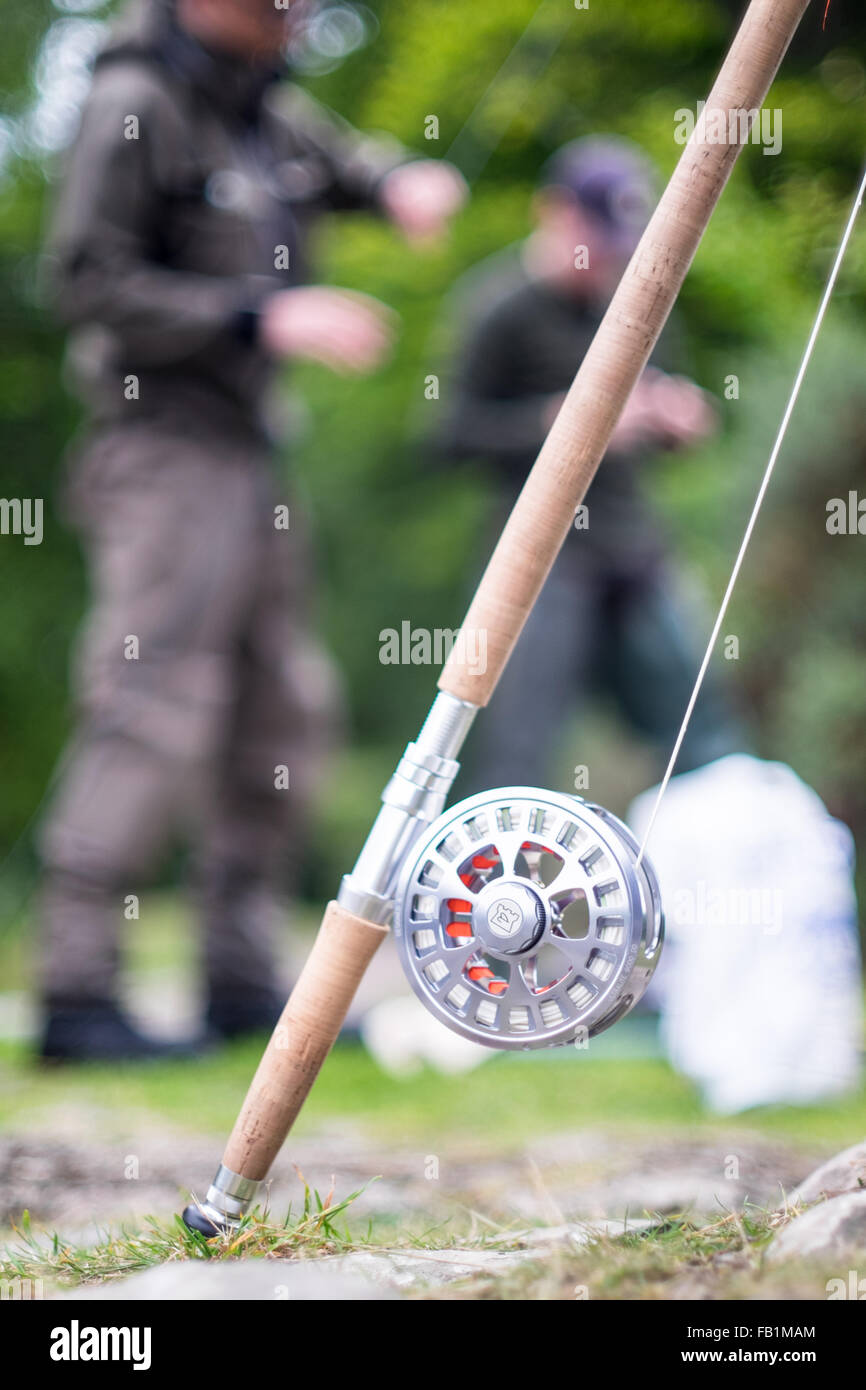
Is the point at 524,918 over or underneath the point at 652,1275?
over

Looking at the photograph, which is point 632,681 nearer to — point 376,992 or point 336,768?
point 376,992

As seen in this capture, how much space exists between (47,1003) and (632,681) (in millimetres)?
1310

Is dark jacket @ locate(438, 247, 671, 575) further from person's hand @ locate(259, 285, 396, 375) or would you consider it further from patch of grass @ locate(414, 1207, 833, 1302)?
patch of grass @ locate(414, 1207, 833, 1302)

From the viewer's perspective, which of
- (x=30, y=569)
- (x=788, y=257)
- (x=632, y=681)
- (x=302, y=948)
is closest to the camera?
(x=788, y=257)

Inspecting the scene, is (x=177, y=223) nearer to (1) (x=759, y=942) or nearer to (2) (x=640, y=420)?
(2) (x=640, y=420)

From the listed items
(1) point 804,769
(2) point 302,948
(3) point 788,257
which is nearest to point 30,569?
(2) point 302,948

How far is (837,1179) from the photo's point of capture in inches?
44.9

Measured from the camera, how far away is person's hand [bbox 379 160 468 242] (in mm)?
2193

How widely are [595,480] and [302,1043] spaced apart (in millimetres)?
1957

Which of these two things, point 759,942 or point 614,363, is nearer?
point 614,363

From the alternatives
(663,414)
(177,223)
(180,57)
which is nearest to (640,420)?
(663,414)

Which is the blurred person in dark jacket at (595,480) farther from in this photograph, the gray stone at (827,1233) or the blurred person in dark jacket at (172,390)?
the gray stone at (827,1233)

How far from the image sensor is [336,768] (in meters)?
6.90
